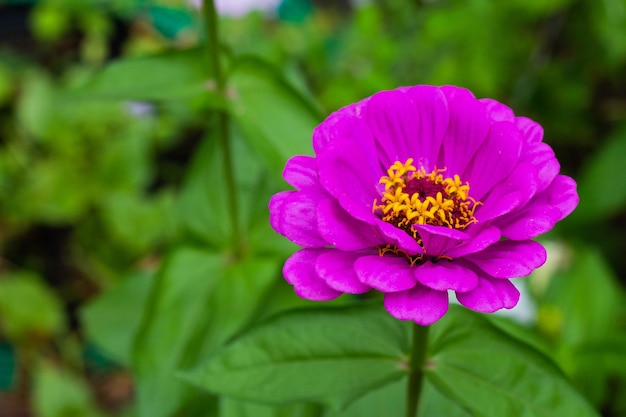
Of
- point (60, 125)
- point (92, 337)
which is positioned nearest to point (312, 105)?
point (92, 337)

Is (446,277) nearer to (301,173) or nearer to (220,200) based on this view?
(301,173)

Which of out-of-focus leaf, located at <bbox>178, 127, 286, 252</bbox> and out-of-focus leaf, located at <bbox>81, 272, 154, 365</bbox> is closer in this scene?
out-of-focus leaf, located at <bbox>178, 127, 286, 252</bbox>

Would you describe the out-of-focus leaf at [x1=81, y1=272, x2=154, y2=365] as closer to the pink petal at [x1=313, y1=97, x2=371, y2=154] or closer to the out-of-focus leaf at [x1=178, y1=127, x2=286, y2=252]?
the out-of-focus leaf at [x1=178, y1=127, x2=286, y2=252]

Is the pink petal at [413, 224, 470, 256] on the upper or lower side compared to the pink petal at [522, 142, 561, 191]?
lower

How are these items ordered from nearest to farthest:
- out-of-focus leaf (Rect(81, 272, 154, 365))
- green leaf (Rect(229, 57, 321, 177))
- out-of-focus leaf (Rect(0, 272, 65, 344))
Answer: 1. green leaf (Rect(229, 57, 321, 177))
2. out-of-focus leaf (Rect(81, 272, 154, 365))
3. out-of-focus leaf (Rect(0, 272, 65, 344))

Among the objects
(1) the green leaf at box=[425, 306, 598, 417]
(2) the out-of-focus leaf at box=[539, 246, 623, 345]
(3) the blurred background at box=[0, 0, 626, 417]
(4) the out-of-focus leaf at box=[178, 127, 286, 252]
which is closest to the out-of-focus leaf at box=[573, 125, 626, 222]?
(3) the blurred background at box=[0, 0, 626, 417]

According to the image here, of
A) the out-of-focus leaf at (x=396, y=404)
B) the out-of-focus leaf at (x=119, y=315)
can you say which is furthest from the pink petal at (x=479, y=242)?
the out-of-focus leaf at (x=119, y=315)

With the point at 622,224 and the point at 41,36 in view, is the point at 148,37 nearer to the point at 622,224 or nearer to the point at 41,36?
the point at 41,36

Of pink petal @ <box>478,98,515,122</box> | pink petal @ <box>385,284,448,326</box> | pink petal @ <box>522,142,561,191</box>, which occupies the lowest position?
pink petal @ <box>385,284,448,326</box>

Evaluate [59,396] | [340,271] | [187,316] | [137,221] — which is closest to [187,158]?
[137,221]
